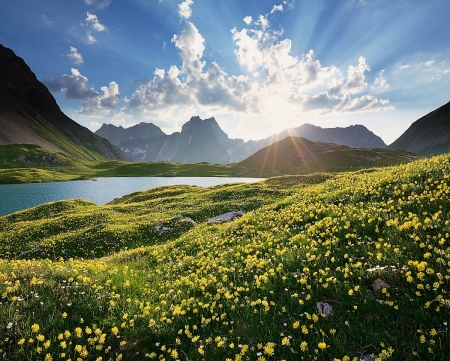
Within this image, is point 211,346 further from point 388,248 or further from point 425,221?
point 425,221

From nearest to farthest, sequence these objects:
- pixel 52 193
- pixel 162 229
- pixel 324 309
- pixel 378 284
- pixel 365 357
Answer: pixel 365 357, pixel 324 309, pixel 378 284, pixel 162 229, pixel 52 193

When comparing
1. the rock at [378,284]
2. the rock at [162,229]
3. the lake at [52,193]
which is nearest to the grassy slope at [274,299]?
the rock at [378,284]

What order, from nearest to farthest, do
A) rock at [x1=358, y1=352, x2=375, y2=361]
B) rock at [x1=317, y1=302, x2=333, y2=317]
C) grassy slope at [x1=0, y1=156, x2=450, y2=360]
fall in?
rock at [x1=358, y1=352, x2=375, y2=361]
grassy slope at [x1=0, y1=156, x2=450, y2=360]
rock at [x1=317, y1=302, x2=333, y2=317]

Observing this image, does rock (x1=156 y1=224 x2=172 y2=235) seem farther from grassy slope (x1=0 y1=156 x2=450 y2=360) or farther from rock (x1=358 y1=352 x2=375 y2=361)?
rock (x1=358 y1=352 x2=375 y2=361)

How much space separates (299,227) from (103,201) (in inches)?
2873

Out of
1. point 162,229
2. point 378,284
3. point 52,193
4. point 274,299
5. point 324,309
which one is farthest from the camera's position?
point 52,193

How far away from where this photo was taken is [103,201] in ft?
242

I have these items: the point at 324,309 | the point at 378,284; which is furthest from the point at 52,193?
the point at 378,284

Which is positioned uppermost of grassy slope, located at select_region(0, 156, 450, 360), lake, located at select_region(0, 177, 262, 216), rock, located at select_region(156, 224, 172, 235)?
grassy slope, located at select_region(0, 156, 450, 360)

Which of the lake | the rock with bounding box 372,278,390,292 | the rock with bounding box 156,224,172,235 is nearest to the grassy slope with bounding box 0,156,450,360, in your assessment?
the rock with bounding box 372,278,390,292

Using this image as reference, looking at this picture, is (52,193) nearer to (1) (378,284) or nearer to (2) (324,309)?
(2) (324,309)

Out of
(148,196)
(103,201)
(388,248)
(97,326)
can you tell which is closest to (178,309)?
(97,326)

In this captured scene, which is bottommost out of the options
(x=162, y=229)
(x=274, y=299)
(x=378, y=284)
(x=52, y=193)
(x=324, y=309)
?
(x=52, y=193)

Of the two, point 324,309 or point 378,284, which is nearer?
point 324,309
